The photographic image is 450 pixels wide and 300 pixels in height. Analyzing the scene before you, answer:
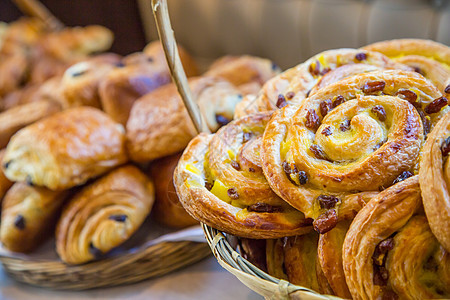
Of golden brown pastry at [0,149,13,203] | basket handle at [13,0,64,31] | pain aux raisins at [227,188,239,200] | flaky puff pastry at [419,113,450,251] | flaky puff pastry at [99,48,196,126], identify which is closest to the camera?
flaky puff pastry at [419,113,450,251]

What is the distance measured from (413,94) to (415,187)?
0.20 m

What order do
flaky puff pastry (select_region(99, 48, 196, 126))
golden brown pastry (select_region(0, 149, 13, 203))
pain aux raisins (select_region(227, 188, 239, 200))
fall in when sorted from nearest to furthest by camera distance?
pain aux raisins (select_region(227, 188, 239, 200))
golden brown pastry (select_region(0, 149, 13, 203))
flaky puff pastry (select_region(99, 48, 196, 126))

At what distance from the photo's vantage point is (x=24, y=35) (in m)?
2.41

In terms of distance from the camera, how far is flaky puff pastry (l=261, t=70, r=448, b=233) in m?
0.68

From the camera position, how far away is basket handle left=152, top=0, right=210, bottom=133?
89 centimetres

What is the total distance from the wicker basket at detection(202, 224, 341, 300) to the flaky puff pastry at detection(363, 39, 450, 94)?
448mm

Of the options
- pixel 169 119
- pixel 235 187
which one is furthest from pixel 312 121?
pixel 169 119

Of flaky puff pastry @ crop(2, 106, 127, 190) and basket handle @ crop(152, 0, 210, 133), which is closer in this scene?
basket handle @ crop(152, 0, 210, 133)

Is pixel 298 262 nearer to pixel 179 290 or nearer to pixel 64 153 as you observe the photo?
pixel 179 290

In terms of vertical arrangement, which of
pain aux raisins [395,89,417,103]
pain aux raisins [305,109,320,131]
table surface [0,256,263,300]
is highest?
pain aux raisins [395,89,417,103]

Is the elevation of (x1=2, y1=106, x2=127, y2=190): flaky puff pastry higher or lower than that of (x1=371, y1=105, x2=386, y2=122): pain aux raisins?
lower

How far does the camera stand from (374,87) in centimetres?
76

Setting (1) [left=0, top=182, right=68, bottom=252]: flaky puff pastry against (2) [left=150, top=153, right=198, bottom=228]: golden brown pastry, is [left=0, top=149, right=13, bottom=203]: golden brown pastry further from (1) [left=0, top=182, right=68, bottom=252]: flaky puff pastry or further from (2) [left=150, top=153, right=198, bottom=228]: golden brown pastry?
(2) [left=150, top=153, right=198, bottom=228]: golden brown pastry

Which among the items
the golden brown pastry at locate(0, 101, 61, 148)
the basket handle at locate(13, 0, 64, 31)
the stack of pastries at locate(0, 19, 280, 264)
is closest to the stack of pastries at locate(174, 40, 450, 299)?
the stack of pastries at locate(0, 19, 280, 264)
